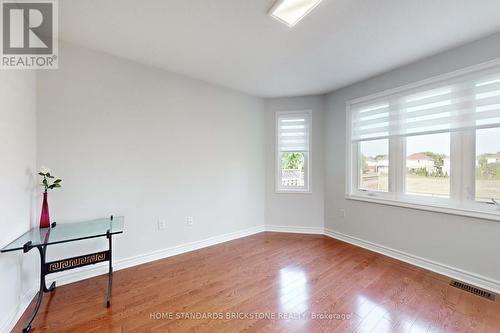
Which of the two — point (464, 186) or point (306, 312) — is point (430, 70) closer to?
point (464, 186)

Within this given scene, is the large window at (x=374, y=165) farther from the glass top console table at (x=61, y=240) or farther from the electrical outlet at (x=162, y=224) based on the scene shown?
the glass top console table at (x=61, y=240)

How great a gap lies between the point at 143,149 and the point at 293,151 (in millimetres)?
2586

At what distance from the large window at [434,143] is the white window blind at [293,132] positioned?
31.0 inches

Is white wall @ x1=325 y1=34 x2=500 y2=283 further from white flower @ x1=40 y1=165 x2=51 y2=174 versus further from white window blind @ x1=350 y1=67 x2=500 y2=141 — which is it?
white flower @ x1=40 y1=165 x2=51 y2=174

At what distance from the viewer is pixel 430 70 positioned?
8.14ft

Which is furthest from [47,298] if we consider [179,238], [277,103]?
[277,103]

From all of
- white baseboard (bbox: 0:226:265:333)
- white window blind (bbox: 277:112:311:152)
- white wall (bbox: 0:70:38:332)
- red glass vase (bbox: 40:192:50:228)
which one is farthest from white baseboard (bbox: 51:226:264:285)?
white window blind (bbox: 277:112:311:152)

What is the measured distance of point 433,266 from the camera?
2.46m

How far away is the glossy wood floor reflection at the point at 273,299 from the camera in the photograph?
5.36 ft

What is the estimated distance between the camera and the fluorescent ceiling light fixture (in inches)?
64.4

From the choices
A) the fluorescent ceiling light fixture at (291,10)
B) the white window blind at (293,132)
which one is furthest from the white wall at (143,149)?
the fluorescent ceiling light fixture at (291,10)

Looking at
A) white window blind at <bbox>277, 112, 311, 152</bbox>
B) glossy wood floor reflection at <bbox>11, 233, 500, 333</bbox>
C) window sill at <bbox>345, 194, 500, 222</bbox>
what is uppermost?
white window blind at <bbox>277, 112, 311, 152</bbox>

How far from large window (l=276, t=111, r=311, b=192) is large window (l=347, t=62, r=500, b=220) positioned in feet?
2.59

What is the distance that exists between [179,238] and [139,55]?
247cm
